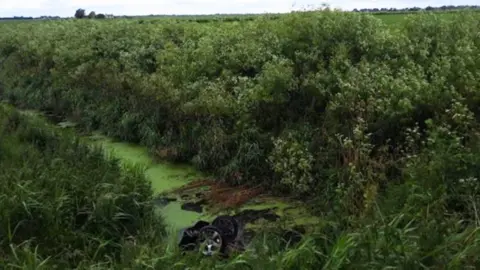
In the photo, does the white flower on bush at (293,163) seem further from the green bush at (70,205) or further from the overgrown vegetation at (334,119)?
the green bush at (70,205)

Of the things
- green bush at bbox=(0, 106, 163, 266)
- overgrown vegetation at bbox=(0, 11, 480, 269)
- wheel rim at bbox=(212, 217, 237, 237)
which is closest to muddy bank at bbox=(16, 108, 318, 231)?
overgrown vegetation at bbox=(0, 11, 480, 269)

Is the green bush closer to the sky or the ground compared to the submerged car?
closer to the sky

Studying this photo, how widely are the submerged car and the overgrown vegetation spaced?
92cm

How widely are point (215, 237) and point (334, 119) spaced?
7.87 ft

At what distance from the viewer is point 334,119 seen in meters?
6.82

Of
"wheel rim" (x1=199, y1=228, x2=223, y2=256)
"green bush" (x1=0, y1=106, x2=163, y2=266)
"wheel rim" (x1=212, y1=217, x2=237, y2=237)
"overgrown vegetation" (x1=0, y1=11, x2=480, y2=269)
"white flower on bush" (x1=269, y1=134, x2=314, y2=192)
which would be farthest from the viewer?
"white flower on bush" (x1=269, y1=134, x2=314, y2=192)

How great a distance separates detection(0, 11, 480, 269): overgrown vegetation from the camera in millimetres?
4016

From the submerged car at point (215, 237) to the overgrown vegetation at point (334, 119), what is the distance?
3.03 feet

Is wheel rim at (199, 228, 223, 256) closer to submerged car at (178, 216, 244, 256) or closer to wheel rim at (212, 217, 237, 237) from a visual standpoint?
submerged car at (178, 216, 244, 256)

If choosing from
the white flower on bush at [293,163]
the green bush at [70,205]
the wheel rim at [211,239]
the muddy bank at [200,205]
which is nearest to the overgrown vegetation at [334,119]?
the white flower on bush at [293,163]

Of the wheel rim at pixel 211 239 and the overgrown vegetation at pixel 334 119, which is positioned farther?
the wheel rim at pixel 211 239

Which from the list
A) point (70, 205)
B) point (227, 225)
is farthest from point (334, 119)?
point (70, 205)

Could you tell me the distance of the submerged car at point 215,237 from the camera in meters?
5.09

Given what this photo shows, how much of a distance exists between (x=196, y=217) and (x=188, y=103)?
2450 millimetres
